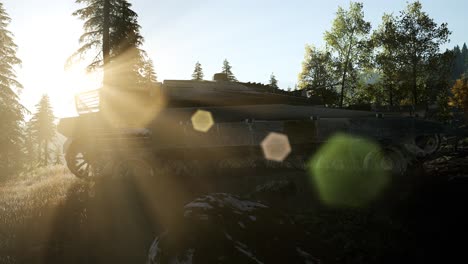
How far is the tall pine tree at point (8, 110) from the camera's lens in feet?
70.7

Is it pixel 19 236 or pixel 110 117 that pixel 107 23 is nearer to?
pixel 110 117

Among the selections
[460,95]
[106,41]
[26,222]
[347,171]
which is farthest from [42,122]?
[460,95]

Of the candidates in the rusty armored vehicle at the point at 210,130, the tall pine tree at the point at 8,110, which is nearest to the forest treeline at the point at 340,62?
the tall pine tree at the point at 8,110

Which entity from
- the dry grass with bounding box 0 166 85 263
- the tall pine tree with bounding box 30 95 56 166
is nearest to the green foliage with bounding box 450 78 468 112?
the dry grass with bounding box 0 166 85 263

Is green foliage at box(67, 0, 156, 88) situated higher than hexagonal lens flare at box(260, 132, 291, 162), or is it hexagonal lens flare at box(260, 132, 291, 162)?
green foliage at box(67, 0, 156, 88)

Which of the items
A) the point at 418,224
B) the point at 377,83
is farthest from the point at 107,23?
the point at 377,83

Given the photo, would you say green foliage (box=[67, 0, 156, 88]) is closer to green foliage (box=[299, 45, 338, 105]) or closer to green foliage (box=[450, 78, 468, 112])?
green foliage (box=[299, 45, 338, 105])

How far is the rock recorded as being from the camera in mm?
3771

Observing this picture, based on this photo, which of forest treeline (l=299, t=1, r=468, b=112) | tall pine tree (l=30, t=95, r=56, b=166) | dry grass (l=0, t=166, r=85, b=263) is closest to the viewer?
dry grass (l=0, t=166, r=85, b=263)

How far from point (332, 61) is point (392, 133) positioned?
26.0 metres

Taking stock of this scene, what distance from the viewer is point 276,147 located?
27.2 feet

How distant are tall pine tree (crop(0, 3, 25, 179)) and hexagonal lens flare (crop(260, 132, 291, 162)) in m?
20.5

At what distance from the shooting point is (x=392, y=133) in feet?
25.4

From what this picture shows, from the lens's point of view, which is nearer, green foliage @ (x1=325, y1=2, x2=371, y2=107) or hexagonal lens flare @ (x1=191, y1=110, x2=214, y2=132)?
hexagonal lens flare @ (x1=191, y1=110, x2=214, y2=132)
